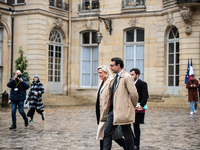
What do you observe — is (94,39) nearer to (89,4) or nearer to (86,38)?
(86,38)

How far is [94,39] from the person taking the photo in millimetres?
25266

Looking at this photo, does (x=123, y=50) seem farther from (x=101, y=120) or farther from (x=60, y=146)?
(x=101, y=120)

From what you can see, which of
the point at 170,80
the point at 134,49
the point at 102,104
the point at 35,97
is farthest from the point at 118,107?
the point at 134,49

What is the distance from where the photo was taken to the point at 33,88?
1246 centimetres

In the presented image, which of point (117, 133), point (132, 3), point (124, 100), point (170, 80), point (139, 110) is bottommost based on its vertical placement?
point (117, 133)

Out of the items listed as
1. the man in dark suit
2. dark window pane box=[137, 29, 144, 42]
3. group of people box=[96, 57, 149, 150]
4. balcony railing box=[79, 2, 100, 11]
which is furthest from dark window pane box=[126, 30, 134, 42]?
group of people box=[96, 57, 149, 150]

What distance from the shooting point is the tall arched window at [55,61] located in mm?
24250

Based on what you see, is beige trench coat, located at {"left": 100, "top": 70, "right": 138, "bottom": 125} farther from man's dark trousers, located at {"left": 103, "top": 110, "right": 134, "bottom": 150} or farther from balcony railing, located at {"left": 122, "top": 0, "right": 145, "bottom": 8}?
balcony railing, located at {"left": 122, "top": 0, "right": 145, "bottom": 8}

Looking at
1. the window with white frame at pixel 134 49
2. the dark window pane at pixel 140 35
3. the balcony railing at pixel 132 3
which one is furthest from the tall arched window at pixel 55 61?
the dark window pane at pixel 140 35

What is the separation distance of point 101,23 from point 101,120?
18.5 metres

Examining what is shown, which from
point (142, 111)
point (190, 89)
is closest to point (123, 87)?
point (142, 111)

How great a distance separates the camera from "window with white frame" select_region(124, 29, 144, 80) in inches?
932

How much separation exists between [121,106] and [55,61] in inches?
742

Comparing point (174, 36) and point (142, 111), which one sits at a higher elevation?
point (174, 36)
